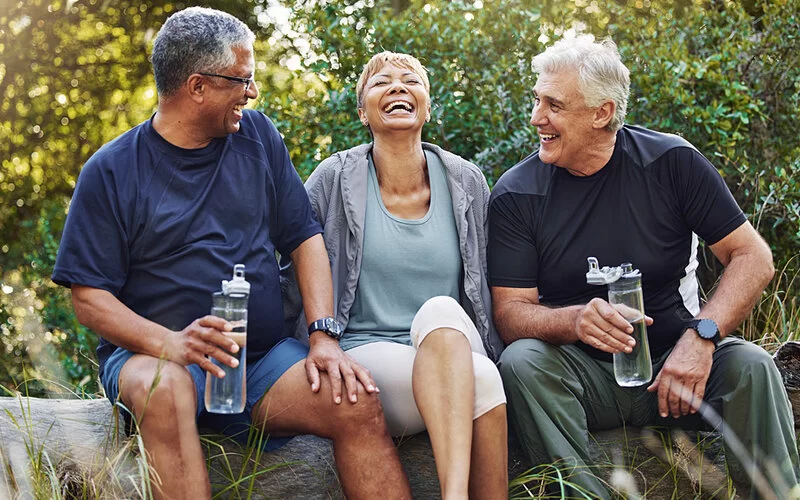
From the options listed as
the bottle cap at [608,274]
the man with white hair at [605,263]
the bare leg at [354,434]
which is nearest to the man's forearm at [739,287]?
the man with white hair at [605,263]

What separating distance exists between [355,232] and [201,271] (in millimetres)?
678

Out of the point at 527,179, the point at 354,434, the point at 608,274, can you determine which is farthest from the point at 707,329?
the point at 354,434

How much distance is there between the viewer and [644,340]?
3107mm

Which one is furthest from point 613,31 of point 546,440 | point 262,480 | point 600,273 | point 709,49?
point 262,480

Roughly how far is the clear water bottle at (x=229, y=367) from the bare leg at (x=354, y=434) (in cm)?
16

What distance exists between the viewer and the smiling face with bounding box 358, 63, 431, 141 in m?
3.56

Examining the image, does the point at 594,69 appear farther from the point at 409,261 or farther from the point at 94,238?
the point at 94,238

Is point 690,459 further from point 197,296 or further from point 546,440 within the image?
point 197,296

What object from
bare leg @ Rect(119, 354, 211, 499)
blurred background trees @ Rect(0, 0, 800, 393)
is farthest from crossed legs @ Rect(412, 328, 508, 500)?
blurred background trees @ Rect(0, 0, 800, 393)

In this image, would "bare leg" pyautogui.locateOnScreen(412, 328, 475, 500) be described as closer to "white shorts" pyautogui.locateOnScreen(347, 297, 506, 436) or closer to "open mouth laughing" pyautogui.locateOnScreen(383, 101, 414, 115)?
"white shorts" pyautogui.locateOnScreen(347, 297, 506, 436)

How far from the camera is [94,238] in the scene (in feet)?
9.59

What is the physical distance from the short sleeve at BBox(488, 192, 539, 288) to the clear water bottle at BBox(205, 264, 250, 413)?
41.8 inches

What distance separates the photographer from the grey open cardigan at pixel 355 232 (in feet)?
11.4

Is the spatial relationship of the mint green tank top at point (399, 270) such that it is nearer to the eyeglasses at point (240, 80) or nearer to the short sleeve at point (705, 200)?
the eyeglasses at point (240, 80)
